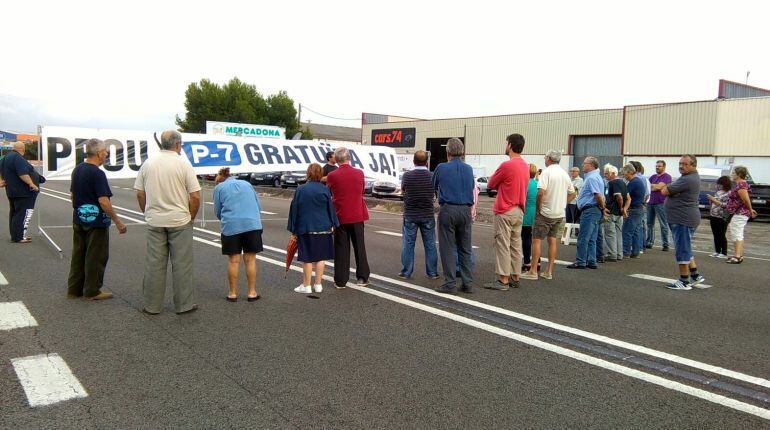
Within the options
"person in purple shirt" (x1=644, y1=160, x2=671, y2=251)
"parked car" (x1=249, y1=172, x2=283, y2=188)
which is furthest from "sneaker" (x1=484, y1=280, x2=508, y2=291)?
"parked car" (x1=249, y1=172, x2=283, y2=188)

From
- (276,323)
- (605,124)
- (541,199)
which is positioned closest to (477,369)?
(276,323)

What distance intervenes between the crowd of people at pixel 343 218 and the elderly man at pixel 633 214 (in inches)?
34.8

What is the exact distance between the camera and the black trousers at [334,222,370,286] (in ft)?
24.3

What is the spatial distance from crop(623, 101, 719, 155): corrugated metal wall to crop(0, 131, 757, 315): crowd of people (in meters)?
28.3

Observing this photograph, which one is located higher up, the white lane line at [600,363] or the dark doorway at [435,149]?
the dark doorway at [435,149]

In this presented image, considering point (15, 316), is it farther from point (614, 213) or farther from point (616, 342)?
point (614, 213)

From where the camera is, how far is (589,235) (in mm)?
9531

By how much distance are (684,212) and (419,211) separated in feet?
12.0

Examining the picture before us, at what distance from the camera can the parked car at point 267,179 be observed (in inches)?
1526

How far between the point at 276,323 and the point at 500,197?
3.52 meters

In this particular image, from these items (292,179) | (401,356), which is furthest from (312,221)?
(292,179)

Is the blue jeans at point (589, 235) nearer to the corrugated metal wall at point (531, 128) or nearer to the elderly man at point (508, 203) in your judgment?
the elderly man at point (508, 203)

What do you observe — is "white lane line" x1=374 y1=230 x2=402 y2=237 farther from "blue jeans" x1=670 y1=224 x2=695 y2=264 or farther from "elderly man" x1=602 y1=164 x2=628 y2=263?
"blue jeans" x1=670 y1=224 x2=695 y2=264

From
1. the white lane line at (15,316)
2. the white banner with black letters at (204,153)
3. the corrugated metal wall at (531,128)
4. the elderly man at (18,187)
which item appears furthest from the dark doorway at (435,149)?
the white lane line at (15,316)
